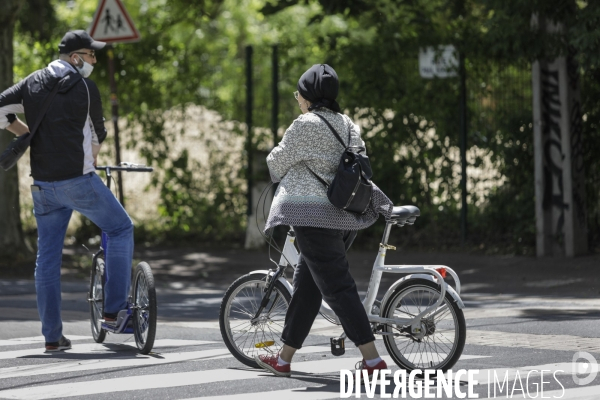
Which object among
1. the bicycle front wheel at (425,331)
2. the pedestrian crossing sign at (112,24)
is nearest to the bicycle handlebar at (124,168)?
the bicycle front wheel at (425,331)

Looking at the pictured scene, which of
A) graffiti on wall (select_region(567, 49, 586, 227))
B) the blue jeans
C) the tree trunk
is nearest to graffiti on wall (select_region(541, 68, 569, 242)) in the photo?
graffiti on wall (select_region(567, 49, 586, 227))

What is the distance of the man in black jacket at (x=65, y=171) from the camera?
7.42 meters

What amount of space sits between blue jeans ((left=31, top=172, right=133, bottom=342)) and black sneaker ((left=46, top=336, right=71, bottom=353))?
3 cm

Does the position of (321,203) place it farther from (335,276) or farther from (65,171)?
(65,171)

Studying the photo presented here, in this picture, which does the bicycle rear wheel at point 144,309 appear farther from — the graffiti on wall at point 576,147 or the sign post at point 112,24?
the graffiti on wall at point 576,147

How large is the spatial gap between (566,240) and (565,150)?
1.02 meters

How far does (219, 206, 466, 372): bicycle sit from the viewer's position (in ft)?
20.7

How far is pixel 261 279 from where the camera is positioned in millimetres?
6918

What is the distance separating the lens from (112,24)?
1219 cm

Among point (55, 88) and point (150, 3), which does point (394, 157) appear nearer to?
point (55, 88)

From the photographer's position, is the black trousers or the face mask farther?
the face mask

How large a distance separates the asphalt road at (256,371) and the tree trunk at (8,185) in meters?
1.00

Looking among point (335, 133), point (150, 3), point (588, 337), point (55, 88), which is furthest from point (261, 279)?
point (150, 3)

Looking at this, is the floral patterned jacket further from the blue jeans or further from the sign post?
the sign post
